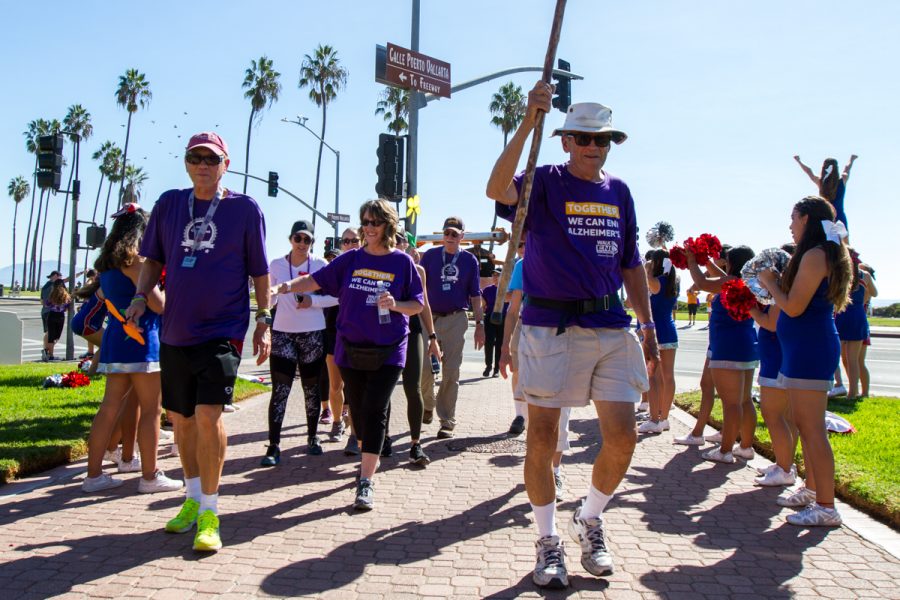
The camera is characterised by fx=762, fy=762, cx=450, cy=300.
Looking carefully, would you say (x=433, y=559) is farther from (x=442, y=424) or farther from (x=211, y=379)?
(x=442, y=424)

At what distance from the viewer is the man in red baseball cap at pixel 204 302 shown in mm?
4328

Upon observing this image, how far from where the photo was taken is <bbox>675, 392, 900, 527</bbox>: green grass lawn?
5.04 meters

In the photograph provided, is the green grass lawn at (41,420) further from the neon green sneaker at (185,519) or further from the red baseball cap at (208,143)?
the red baseball cap at (208,143)

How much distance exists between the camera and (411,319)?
21.4 feet

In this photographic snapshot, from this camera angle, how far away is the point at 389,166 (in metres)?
12.8

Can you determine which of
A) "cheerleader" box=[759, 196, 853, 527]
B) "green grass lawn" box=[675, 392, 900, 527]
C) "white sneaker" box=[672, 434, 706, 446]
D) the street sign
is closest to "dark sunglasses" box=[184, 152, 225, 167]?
"cheerleader" box=[759, 196, 853, 527]

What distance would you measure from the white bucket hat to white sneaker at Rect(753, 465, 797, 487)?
3.22m

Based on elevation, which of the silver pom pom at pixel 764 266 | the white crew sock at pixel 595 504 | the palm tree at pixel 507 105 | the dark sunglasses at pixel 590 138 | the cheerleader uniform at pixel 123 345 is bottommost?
the white crew sock at pixel 595 504

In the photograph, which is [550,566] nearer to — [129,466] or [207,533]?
[207,533]

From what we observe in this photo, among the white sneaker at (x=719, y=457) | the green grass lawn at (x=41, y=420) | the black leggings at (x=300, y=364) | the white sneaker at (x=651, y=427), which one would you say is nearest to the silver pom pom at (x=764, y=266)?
the white sneaker at (x=719, y=457)

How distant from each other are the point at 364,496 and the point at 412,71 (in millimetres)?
9268

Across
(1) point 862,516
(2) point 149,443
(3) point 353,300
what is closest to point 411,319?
(3) point 353,300

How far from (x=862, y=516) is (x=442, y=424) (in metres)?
4.03

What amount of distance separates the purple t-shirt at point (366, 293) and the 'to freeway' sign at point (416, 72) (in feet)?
24.6
